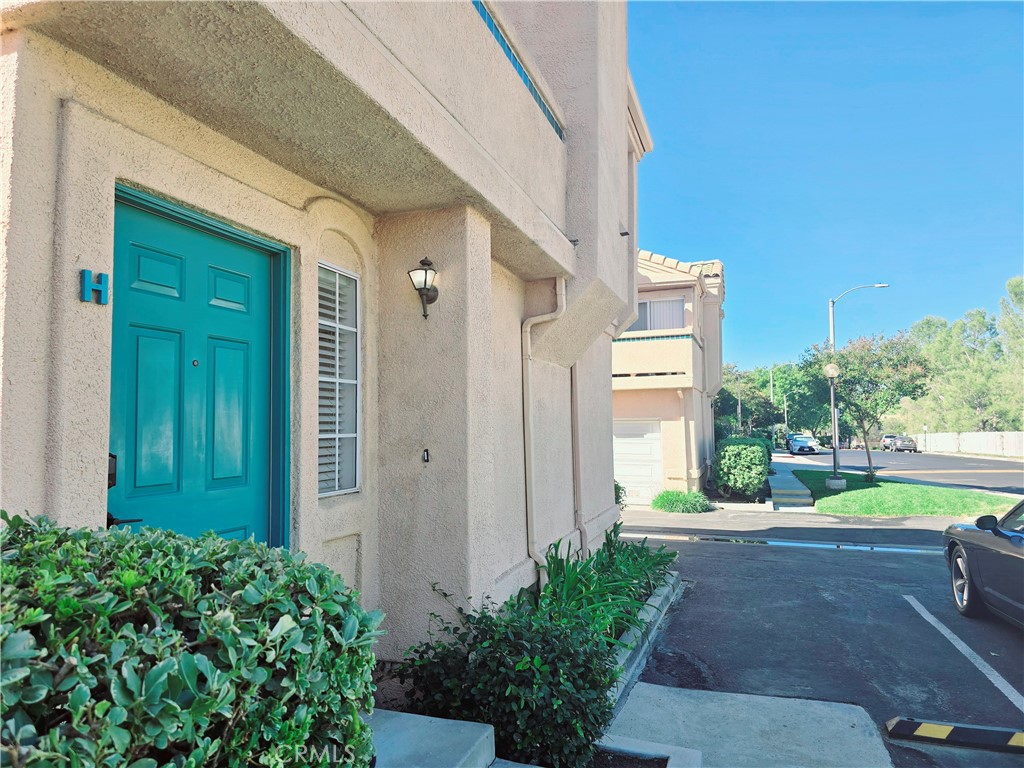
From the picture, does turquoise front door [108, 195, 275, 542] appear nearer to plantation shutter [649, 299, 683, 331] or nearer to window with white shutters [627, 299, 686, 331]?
window with white shutters [627, 299, 686, 331]

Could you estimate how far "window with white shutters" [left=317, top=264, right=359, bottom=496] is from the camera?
4637 millimetres

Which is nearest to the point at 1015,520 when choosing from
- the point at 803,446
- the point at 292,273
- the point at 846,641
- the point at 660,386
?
the point at 846,641

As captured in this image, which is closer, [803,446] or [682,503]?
[682,503]

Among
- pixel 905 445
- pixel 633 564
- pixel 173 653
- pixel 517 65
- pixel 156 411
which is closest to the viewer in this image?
pixel 173 653

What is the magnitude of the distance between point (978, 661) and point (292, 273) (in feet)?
23.2

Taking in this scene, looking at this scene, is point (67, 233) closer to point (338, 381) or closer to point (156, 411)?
point (156, 411)

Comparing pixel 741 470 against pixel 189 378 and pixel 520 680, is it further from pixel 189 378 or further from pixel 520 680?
pixel 189 378

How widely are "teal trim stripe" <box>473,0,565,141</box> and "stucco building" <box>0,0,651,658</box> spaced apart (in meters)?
0.03

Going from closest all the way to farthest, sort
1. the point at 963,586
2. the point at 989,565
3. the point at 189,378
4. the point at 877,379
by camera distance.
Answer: the point at 189,378 → the point at 989,565 → the point at 963,586 → the point at 877,379

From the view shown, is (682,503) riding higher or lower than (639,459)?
lower

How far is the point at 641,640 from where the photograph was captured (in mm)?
6473

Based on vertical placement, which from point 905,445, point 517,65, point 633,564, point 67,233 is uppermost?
point 517,65

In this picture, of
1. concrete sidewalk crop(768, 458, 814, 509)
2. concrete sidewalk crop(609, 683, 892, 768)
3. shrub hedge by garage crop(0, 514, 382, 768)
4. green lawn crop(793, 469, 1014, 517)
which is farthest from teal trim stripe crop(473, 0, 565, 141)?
concrete sidewalk crop(768, 458, 814, 509)

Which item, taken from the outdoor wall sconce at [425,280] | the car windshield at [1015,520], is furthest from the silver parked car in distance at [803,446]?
the outdoor wall sconce at [425,280]
